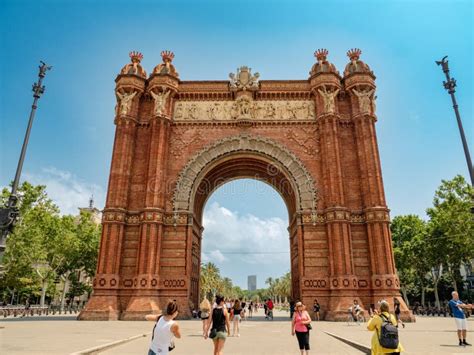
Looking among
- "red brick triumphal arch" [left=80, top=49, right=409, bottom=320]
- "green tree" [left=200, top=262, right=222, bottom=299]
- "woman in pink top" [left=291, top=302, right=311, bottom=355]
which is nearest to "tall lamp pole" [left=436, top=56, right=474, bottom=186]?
"woman in pink top" [left=291, top=302, right=311, bottom=355]

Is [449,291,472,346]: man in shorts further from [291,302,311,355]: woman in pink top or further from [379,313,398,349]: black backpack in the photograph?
[379,313,398,349]: black backpack

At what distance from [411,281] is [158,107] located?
43595 mm

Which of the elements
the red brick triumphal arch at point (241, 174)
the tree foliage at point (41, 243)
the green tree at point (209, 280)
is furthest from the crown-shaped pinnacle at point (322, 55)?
the green tree at point (209, 280)

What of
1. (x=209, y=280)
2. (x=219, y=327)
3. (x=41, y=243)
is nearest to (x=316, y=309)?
(x=219, y=327)

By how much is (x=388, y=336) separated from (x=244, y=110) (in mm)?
22074

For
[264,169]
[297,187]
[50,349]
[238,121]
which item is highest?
[238,121]

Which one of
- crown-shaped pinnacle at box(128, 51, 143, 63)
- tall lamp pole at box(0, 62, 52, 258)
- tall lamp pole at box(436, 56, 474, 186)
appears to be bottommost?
tall lamp pole at box(0, 62, 52, 258)

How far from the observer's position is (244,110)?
25.8 meters

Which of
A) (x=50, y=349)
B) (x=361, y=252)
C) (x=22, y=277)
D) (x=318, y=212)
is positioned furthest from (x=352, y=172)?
(x=22, y=277)

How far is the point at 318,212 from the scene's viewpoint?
23109mm

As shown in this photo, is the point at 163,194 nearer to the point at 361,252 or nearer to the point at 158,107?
the point at 158,107

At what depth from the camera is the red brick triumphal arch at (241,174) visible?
21.4 metres

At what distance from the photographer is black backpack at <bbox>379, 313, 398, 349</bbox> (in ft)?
17.1

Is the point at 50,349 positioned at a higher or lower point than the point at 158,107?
lower
